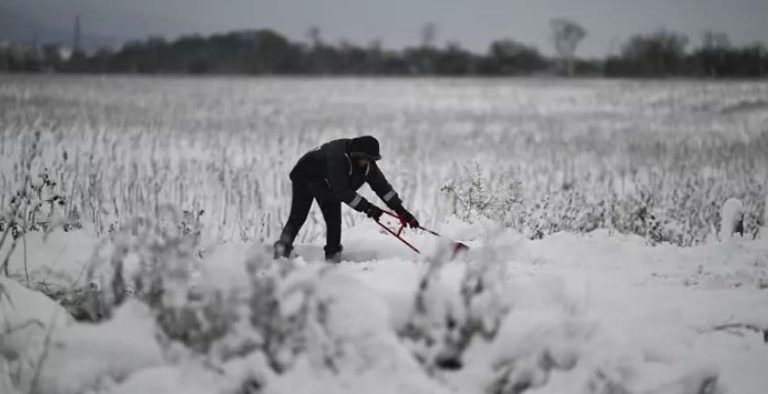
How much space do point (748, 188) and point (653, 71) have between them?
3367 cm

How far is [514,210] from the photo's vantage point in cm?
635

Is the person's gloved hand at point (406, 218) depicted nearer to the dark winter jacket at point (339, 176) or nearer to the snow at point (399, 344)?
the dark winter jacket at point (339, 176)

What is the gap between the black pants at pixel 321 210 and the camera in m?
4.99

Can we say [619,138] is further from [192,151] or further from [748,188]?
[192,151]

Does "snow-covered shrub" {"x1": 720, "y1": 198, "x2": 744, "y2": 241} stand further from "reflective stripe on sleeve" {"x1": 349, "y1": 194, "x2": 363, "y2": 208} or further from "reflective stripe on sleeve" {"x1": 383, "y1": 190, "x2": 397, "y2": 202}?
"reflective stripe on sleeve" {"x1": 349, "y1": 194, "x2": 363, "y2": 208}

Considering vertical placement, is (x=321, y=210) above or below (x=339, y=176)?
below

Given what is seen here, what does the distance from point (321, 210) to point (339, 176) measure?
492 millimetres

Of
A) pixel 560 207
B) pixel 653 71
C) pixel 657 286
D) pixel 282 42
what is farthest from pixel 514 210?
pixel 282 42

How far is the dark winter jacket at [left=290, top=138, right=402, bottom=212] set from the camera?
464 centimetres

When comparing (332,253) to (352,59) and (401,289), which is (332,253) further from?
(352,59)

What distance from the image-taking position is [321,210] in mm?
5066

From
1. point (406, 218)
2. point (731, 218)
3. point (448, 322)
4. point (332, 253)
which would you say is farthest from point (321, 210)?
point (731, 218)

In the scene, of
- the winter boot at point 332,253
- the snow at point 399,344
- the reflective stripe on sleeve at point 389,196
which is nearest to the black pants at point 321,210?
the winter boot at point 332,253

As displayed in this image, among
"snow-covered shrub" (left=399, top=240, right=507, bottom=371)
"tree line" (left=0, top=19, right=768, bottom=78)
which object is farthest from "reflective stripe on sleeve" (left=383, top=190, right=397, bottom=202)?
"tree line" (left=0, top=19, right=768, bottom=78)
